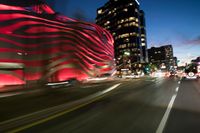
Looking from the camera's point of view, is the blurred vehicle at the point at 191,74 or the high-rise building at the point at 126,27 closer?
→ the blurred vehicle at the point at 191,74

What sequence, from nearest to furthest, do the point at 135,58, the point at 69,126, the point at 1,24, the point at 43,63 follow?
the point at 69,126, the point at 43,63, the point at 1,24, the point at 135,58

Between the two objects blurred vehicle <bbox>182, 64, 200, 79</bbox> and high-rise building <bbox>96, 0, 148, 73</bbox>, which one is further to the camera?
high-rise building <bbox>96, 0, 148, 73</bbox>

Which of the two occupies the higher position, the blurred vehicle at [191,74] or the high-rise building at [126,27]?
the high-rise building at [126,27]

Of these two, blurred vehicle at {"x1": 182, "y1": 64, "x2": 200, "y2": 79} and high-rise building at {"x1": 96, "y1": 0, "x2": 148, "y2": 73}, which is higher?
high-rise building at {"x1": 96, "y1": 0, "x2": 148, "y2": 73}

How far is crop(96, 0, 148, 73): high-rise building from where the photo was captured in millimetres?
167425

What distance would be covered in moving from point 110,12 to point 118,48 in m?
29.0

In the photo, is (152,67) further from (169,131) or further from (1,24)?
(169,131)

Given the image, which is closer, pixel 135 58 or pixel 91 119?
pixel 91 119

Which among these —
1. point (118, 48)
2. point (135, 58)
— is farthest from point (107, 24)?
point (135, 58)

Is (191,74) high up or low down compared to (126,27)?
down

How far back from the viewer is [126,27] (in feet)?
575

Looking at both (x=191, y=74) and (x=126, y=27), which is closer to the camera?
(x=191, y=74)

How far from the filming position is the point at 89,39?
4252 inches

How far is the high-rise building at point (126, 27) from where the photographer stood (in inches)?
6592
